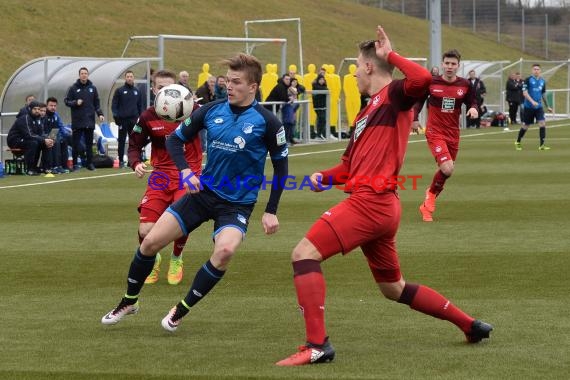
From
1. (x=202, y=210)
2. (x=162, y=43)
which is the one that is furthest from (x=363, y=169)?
(x=162, y=43)

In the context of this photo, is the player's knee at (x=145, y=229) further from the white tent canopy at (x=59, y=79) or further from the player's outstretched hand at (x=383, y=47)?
the white tent canopy at (x=59, y=79)

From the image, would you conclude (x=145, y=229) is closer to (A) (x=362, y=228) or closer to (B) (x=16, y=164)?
(A) (x=362, y=228)

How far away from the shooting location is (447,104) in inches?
603

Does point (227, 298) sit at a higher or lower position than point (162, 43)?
lower

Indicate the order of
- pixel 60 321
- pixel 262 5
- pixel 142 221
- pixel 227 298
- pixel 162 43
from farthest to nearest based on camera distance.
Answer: pixel 262 5
pixel 162 43
pixel 142 221
pixel 227 298
pixel 60 321

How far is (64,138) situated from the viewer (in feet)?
79.5

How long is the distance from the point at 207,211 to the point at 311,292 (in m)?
1.44

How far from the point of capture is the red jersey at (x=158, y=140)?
1014 centimetres

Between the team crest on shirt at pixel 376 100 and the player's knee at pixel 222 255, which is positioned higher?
the team crest on shirt at pixel 376 100

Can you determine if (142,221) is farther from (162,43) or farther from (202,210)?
(162,43)

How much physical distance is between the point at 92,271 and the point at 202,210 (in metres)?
3.36

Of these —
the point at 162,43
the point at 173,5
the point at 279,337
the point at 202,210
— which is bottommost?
the point at 279,337

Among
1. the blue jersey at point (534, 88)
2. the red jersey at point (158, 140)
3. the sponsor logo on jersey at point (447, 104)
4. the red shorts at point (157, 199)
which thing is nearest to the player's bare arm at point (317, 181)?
the red jersey at point (158, 140)

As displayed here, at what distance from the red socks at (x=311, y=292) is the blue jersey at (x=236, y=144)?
1.29 meters
